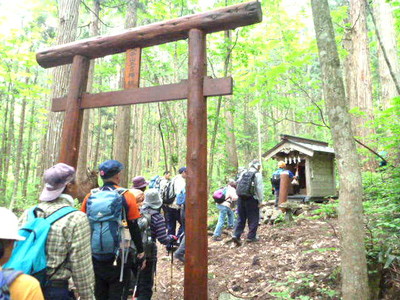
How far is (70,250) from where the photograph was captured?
7.39 feet

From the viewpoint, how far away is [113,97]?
4.30 metres

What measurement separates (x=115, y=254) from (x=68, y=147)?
7.28 ft

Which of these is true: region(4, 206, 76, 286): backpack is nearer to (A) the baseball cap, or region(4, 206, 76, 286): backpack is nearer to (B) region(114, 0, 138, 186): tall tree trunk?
(A) the baseball cap

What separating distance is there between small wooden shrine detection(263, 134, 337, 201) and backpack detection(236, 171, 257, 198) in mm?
3756

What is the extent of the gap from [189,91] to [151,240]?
2.16 meters

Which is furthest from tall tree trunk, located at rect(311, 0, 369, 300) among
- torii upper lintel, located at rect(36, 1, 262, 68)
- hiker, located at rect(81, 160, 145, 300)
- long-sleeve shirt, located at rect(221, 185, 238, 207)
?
long-sleeve shirt, located at rect(221, 185, 238, 207)

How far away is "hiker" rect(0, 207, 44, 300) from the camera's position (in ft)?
4.57

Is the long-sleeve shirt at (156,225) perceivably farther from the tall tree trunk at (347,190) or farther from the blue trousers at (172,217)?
the tall tree trunk at (347,190)

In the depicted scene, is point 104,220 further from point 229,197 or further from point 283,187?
point 283,187

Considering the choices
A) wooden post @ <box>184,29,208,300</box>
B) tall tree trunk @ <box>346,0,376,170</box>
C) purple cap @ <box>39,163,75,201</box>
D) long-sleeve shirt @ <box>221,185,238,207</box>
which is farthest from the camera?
tall tree trunk @ <box>346,0,376,170</box>

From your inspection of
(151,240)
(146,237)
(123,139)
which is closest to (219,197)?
(151,240)

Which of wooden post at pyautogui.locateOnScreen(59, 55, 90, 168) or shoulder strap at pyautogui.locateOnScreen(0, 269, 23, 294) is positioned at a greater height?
wooden post at pyautogui.locateOnScreen(59, 55, 90, 168)

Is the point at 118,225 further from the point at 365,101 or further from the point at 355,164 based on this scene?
the point at 365,101

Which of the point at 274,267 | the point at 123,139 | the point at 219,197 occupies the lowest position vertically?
the point at 274,267
